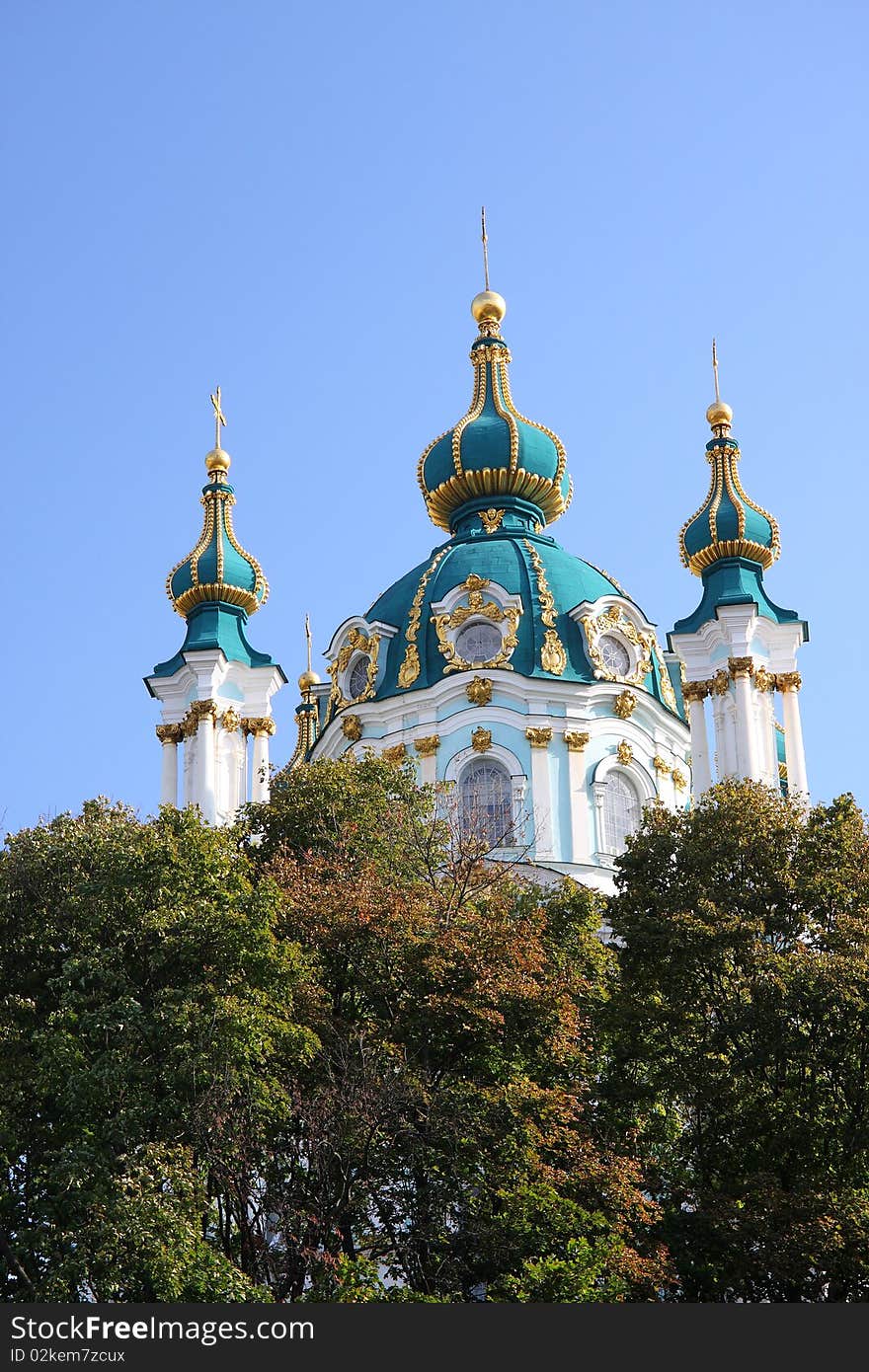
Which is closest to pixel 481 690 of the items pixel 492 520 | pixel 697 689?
pixel 697 689

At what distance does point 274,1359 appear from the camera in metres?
17.5

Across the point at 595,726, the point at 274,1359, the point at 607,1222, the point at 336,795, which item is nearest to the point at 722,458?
the point at 595,726

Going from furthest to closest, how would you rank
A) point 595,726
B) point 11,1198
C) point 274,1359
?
point 595,726
point 11,1198
point 274,1359

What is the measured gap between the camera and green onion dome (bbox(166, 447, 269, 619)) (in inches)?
1698

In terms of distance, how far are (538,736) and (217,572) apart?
24.1ft

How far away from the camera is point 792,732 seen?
134 ft

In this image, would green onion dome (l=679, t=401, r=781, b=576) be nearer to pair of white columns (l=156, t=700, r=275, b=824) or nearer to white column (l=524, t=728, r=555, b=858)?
white column (l=524, t=728, r=555, b=858)

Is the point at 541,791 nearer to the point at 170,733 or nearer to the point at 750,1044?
the point at 170,733

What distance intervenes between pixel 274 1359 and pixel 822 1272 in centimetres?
857

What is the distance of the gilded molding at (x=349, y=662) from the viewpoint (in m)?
42.8

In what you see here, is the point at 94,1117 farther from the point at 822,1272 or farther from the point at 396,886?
the point at 822,1272

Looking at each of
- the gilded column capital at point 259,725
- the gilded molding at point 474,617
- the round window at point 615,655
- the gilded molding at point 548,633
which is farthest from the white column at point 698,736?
the gilded column capital at point 259,725

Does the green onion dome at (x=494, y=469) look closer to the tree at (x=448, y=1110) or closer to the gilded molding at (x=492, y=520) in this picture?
the gilded molding at (x=492, y=520)

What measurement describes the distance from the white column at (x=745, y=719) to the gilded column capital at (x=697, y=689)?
698mm
